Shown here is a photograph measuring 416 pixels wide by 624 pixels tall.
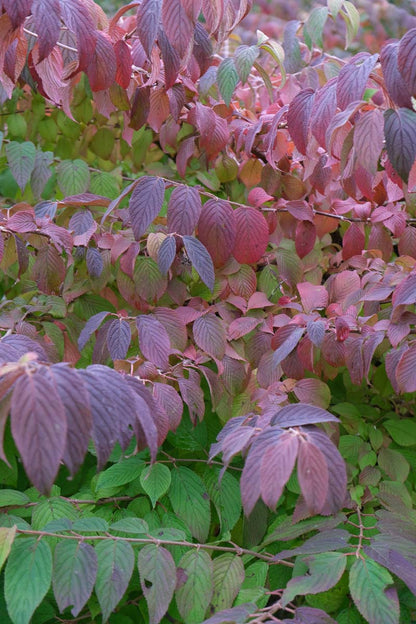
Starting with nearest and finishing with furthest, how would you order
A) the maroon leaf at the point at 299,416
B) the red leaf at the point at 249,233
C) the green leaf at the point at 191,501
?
the maroon leaf at the point at 299,416 < the green leaf at the point at 191,501 < the red leaf at the point at 249,233

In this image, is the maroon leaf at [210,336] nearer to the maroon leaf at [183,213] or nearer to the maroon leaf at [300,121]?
the maroon leaf at [183,213]

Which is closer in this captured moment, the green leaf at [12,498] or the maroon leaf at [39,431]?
the maroon leaf at [39,431]

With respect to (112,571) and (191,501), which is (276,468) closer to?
(112,571)

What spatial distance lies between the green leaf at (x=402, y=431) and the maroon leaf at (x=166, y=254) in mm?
544

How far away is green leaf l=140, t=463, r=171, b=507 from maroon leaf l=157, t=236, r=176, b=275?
33 centimetres

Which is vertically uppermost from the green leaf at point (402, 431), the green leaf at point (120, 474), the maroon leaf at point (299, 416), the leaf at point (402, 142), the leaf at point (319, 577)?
the leaf at point (402, 142)

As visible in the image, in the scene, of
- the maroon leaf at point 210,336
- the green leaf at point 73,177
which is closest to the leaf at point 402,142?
the maroon leaf at point 210,336

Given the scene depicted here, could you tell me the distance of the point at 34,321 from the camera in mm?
1341

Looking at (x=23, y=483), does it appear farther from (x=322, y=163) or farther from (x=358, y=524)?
(x=322, y=163)

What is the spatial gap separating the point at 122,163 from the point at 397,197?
0.85 metres

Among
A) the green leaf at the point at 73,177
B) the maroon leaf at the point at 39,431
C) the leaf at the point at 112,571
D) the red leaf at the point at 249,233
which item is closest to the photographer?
the maroon leaf at the point at 39,431

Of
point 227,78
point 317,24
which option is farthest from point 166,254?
point 317,24

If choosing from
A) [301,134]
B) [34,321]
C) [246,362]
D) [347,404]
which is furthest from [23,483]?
[301,134]

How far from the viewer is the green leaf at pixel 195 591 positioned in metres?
0.99
